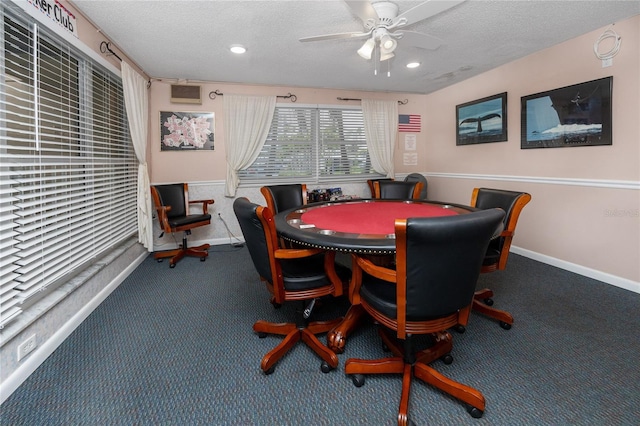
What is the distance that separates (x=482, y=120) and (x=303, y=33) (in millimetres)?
2807

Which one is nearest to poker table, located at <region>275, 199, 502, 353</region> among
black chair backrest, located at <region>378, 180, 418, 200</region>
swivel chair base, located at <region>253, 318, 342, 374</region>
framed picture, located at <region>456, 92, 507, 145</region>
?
swivel chair base, located at <region>253, 318, 342, 374</region>

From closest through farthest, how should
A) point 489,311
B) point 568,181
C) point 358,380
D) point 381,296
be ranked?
point 381,296, point 358,380, point 489,311, point 568,181

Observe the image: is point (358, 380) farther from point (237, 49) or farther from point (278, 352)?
point (237, 49)

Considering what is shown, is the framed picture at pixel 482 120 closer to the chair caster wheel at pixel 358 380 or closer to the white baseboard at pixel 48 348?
the chair caster wheel at pixel 358 380

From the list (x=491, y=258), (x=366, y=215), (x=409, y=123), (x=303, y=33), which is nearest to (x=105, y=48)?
(x=303, y=33)

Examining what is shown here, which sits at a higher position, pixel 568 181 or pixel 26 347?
pixel 568 181

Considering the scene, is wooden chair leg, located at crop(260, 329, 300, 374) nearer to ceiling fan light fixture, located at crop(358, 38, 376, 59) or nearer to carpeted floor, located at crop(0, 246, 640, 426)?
carpeted floor, located at crop(0, 246, 640, 426)

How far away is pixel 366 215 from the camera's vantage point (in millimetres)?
2303

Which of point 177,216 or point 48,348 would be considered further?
point 177,216

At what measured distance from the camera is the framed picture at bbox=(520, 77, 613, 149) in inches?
111

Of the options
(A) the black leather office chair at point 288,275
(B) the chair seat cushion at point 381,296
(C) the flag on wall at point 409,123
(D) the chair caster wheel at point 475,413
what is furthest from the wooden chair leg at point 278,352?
(C) the flag on wall at point 409,123

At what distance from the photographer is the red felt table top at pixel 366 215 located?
1.87m

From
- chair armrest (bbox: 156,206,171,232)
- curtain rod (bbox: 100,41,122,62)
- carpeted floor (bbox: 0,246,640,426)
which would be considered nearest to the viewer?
carpeted floor (bbox: 0,246,640,426)

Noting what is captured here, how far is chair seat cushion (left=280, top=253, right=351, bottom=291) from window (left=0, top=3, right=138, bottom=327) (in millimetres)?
1489
